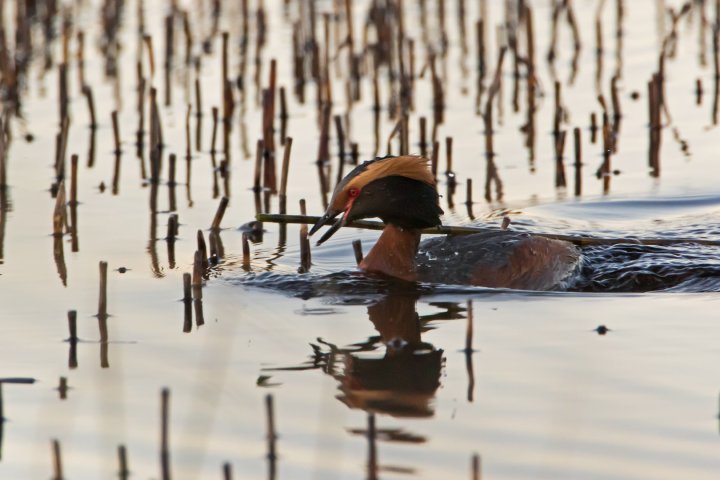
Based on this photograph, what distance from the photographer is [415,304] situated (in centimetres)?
717

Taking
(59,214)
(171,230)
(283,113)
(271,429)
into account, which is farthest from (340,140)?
(271,429)

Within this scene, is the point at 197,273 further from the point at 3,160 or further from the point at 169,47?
the point at 169,47

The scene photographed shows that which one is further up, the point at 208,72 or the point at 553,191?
the point at 208,72

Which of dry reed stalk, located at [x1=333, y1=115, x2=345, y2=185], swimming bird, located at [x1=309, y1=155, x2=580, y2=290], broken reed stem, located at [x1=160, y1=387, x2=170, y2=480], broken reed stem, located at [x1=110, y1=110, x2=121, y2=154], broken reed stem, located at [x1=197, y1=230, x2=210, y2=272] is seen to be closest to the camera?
broken reed stem, located at [x1=160, y1=387, x2=170, y2=480]

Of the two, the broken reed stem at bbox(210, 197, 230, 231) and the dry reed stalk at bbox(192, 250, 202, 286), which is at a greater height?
the broken reed stem at bbox(210, 197, 230, 231)

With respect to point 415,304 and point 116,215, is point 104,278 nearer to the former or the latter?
point 415,304

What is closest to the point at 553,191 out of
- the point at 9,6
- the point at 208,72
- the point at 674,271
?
the point at 674,271

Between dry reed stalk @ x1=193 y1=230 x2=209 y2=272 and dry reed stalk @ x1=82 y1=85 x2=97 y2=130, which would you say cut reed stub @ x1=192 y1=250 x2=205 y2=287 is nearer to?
dry reed stalk @ x1=193 y1=230 x2=209 y2=272

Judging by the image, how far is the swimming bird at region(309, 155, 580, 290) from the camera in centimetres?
752

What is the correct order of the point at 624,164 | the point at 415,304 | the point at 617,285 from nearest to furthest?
the point at 415,304 → the point at 617,285 → the point at 624,164

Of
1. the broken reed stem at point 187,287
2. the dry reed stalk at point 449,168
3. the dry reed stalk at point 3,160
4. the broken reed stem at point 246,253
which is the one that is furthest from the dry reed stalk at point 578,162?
the dry reed stalk at point 3,160

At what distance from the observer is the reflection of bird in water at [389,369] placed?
17.4 feet

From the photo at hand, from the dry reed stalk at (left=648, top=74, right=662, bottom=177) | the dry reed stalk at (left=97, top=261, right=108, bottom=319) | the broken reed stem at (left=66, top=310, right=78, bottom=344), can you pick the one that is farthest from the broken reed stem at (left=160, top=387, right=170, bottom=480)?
the dry reed stalk at (left=648, top=74, right=662, bottom=177)

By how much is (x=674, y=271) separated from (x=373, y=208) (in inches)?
75.9
